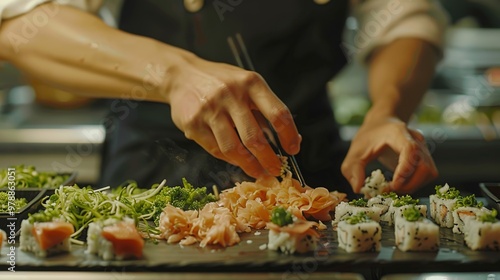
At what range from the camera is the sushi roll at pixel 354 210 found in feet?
9.02

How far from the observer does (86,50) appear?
10.8 ft

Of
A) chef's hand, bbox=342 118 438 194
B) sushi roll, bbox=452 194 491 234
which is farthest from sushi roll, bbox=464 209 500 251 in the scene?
chef's hand, bbox=342 118 438 194

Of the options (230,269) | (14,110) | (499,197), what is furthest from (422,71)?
(14,110)

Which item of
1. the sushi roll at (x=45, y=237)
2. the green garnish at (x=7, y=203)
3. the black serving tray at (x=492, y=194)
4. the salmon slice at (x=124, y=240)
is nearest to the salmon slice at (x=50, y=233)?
the sushi roll at (x=45, y=237)

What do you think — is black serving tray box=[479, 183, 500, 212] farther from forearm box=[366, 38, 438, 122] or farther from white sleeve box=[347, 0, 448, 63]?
white sleeve box=[347, 0, 448, 63]

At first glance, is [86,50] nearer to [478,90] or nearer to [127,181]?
[127,181]

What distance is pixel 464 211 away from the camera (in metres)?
2.68

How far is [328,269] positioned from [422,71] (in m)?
1.79

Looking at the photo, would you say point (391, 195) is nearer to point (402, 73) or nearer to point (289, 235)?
point (289, 235)

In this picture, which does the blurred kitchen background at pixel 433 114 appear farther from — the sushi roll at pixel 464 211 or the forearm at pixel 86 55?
the sushi roll at pixel 464 211

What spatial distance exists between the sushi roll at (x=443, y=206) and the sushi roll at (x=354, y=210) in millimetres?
236

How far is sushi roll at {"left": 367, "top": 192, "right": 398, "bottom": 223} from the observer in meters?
2.85

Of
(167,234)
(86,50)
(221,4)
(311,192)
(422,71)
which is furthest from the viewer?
(422,71)

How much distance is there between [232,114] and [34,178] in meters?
1.11
